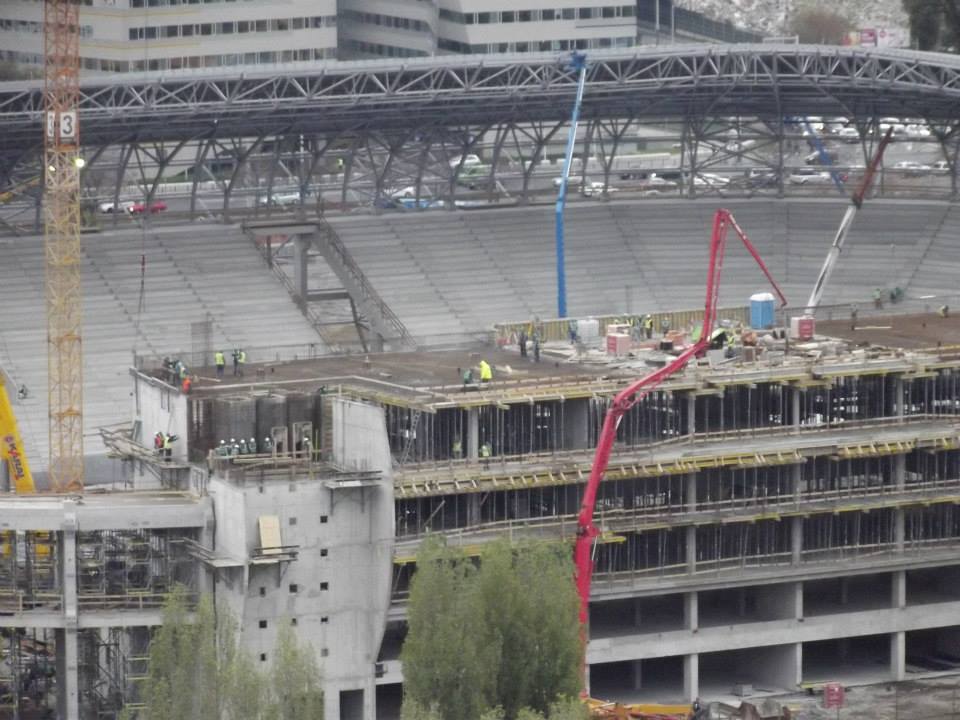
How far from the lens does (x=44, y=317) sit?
333 feet

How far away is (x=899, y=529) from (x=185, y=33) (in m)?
79.8

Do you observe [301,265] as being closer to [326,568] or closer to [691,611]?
[691,611]

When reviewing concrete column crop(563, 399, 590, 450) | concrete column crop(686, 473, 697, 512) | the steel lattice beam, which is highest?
the steel lattice beam

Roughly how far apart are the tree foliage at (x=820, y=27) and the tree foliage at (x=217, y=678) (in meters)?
119

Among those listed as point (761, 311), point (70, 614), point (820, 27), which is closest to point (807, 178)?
point (761, 311)

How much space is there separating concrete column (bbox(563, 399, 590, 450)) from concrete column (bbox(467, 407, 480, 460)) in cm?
271

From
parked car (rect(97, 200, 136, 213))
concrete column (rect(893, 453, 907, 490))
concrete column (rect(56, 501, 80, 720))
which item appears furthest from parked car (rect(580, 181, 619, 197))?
concrete column (rect(56, 501, 80, 720))

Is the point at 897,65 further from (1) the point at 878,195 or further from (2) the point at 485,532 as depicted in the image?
(2) the point at 485,532

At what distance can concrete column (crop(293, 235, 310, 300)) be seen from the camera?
108 meters

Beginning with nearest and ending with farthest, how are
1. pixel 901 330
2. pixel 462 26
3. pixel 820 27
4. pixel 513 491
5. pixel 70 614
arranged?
pixel 70 614
pixel 513 491
pixel 901 330
pixel 462 26
pixel 820 27

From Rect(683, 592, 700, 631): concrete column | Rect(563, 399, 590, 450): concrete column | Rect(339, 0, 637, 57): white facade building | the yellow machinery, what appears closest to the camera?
Rect(563, 399, 590, 450): concrete column

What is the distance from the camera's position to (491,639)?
6488cm

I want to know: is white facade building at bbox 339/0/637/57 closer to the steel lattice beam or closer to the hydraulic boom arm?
the hydraulic boom arm

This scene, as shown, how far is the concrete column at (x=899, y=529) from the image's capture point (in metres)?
78.4
